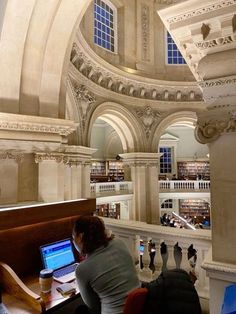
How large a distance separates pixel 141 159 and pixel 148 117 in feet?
7.58

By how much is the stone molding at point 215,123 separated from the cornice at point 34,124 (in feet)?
8.56

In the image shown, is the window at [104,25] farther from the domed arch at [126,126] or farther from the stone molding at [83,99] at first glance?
A: the domed arch at [126,126]

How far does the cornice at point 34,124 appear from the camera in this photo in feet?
13.1

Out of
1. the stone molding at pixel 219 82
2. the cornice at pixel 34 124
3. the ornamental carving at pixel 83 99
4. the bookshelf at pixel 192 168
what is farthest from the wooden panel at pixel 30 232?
the bookshelf at pixel 192 168

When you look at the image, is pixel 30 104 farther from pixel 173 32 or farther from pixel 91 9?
pixel 91 9

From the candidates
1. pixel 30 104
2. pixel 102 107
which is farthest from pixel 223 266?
pixel 102 107

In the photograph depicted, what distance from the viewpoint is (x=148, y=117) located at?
1440 centimetres

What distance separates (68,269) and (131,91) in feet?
38.1

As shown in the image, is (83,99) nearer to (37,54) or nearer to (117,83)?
(117,83)

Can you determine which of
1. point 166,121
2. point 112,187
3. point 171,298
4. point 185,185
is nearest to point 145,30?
point 166,121

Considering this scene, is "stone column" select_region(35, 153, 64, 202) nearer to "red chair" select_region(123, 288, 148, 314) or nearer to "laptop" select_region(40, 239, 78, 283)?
"laptop" select_region(40, 239, 78, 283)

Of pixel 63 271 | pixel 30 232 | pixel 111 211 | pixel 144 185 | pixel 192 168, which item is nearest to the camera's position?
pixel 63 271

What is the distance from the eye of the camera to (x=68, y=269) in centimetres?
321

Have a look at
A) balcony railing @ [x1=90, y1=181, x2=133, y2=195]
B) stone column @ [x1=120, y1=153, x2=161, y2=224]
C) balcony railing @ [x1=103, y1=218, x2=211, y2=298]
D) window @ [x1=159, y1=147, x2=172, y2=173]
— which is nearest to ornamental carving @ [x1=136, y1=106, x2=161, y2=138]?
stone column @ [x1=120, y1=153, x2=161, y2=224]
